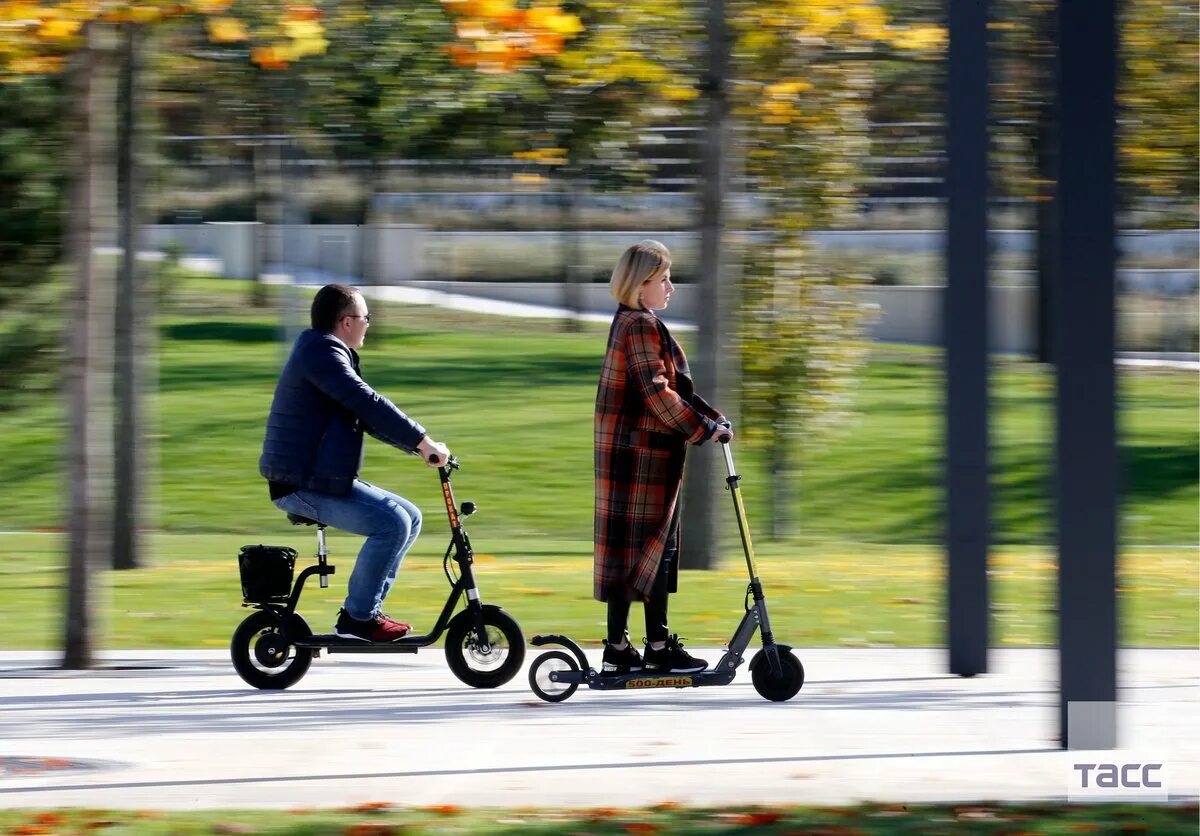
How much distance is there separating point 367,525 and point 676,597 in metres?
4.07

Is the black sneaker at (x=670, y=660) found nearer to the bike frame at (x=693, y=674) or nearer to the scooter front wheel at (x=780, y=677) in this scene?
the bike frame at (x=693, y=674)

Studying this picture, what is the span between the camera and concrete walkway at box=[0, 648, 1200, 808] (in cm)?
559

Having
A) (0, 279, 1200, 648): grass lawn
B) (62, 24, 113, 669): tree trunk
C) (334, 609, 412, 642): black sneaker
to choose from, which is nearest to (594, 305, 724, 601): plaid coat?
(334, 609, 412, 642): black sneaker

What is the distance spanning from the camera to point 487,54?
898 cm

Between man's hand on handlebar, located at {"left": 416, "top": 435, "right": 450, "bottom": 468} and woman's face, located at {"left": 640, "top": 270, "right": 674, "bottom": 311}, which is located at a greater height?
woman's face, located at {"left": 640, "top": 270, "right": 674, "bottom": 311}

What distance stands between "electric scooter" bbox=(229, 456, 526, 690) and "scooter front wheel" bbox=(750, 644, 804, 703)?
1.01 meters

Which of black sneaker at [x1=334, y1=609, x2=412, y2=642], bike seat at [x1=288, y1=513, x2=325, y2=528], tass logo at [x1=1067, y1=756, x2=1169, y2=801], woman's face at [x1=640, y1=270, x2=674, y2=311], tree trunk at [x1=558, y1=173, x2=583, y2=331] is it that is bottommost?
tass logo at [x1=1067, y1=756, x2=1169, y2=801]

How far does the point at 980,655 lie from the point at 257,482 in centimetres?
1493

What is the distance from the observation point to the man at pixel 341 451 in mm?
7195

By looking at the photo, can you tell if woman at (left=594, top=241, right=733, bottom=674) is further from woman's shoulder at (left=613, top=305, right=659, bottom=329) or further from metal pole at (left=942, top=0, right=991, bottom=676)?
metal pole at (left=942, top=0, right=991, bottom=676)

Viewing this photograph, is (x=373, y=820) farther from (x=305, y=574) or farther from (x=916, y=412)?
(x=916, y=412)

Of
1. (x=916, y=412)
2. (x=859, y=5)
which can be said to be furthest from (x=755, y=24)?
(x=916, y=412)

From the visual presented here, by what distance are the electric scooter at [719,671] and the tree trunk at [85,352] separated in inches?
91.8

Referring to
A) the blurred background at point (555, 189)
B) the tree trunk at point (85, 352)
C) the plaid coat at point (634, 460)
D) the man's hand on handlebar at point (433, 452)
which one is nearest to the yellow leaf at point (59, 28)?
the blurred background at point (555, 189)
